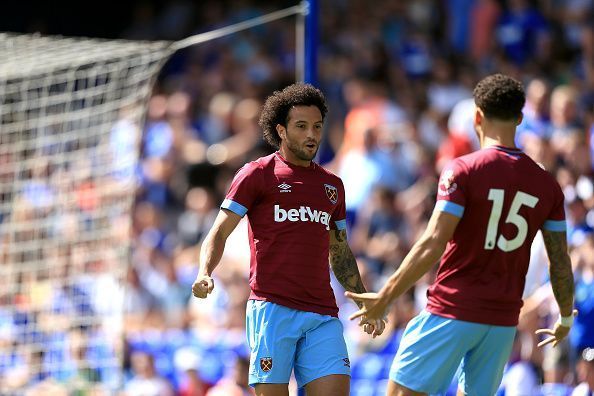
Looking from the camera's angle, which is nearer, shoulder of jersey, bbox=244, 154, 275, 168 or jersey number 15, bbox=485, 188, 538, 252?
jersey number 15, bbox=485, 188, 538, 252

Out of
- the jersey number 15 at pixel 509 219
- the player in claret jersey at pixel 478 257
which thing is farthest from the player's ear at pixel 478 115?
the jersey number 15 at pixel 509 219

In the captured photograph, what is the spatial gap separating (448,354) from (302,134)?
60.5 inches

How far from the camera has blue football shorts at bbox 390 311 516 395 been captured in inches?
255

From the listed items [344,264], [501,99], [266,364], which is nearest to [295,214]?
[344,264]

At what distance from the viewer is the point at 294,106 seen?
7121mm

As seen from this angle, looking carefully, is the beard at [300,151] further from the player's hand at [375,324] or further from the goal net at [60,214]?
the goal net at [60,214]

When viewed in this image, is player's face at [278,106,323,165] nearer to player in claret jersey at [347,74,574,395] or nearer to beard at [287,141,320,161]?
beard at [287,141,320,161]

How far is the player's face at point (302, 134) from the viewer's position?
7035mm

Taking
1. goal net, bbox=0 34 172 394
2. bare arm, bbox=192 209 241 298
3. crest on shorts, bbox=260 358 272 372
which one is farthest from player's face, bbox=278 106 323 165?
goal net, bbox=0 34 172 394

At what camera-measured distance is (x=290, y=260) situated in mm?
6922

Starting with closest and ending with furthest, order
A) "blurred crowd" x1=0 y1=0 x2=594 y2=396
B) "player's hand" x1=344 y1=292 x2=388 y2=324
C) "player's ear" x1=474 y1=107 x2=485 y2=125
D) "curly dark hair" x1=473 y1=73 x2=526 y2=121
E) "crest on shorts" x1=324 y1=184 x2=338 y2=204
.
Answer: "player's hand" x1=344 y1=292 x2=388 y2=324 → "curly dark hair" x1=473 y1=73 x2=526 y2=121 → "player's ear" x1=474 y1=107 x2=485 y2=125 → "crest on shorts" x1=324 y1=184 x2=338 y2=204 → "blurred crowd" x1=0 y1=0 x2=594 y2=396

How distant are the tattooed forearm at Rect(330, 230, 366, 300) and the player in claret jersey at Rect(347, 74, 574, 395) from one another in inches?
30.9

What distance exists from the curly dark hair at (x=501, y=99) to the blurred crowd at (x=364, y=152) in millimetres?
2631

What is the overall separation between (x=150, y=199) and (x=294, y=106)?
8342 millimetres
